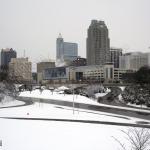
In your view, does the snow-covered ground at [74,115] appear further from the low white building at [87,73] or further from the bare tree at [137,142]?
the low white building at [87,73]

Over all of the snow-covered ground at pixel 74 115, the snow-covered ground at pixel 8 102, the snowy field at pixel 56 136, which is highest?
the snow-covered ground at pixel 8 102

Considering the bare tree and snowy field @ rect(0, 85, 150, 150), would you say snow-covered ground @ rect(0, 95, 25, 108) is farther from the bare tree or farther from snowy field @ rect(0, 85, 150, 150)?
the bare tree

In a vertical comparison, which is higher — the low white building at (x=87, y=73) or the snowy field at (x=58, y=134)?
the low white building at (x=87, y=73)

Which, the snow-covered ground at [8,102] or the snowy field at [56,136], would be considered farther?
the snow-covered ground at [8,102]

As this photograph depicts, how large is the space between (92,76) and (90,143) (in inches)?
6186

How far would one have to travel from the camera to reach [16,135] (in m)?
23.9

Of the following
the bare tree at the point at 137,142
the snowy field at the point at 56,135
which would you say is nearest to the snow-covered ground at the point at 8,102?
the snowy field at the point at 56,135

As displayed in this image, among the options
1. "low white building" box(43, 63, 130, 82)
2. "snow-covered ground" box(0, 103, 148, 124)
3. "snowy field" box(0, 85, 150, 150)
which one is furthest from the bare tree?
"low white building" box(43, 63, 130, 82)

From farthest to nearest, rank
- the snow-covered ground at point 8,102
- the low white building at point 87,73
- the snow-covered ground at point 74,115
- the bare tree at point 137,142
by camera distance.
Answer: the low white building at point 87,73 < the snow-covered ground at point 8,102 < the snow-covered ground at point 74,115 < the bare tree at point 137,142

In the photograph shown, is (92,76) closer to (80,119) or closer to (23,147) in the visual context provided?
(80,119)

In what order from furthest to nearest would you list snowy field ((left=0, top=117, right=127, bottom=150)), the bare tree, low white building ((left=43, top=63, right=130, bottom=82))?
1. low white building ((left=43, top=63, right=130, bottom=82))
2. snowy field ((left=0, top=117, right=127, bottom=150))
3. the bare tree

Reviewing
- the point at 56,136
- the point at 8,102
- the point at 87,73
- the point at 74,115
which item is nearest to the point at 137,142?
the point at 56,136

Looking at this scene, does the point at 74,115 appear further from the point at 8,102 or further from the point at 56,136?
the point at 8,102

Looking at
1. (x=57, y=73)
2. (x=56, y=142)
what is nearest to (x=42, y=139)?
(x=56, y=142)
